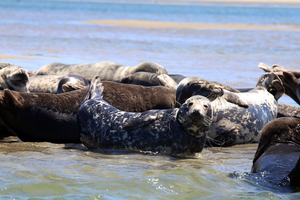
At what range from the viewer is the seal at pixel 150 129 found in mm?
4137

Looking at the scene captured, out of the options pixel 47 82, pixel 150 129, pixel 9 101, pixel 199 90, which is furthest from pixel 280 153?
pixel 47 82

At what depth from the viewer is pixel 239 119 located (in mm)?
5078

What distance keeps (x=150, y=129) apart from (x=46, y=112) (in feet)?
4.24

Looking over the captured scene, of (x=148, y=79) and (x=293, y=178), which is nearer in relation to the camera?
(x=293, y=178)

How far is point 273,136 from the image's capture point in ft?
11.8

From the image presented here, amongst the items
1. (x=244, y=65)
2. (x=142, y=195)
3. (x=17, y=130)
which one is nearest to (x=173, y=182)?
(x=142, y=195)

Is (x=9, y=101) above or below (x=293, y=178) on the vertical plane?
above

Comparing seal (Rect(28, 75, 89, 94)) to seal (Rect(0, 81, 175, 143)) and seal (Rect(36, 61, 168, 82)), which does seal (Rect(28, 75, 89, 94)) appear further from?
seal (Rect(0, 81, 175, 143))

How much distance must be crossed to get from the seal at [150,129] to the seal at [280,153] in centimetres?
66

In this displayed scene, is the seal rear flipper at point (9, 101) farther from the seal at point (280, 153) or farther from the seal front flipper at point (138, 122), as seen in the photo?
the seal at point (280, 153)

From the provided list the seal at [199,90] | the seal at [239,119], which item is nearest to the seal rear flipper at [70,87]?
the seal at [199,90]

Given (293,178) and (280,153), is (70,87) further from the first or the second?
(293,178)

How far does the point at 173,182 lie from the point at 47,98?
2259 millimetres

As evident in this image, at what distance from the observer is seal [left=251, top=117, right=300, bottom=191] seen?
10.3ft
